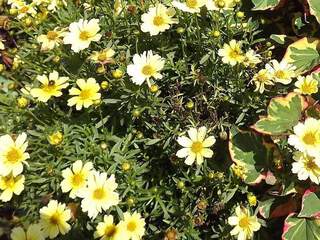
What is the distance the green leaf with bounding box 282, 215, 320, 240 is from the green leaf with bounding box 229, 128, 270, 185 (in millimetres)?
230

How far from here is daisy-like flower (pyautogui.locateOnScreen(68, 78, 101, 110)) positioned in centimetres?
240

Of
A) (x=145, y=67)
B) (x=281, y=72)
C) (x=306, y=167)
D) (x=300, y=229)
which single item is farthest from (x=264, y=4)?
(x=300, y=229)

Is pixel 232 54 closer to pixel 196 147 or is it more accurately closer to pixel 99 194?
pixel 196 147

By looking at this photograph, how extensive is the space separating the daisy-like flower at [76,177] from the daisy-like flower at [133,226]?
8.9 inches

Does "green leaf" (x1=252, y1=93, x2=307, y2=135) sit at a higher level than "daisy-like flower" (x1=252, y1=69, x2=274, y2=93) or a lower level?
lower

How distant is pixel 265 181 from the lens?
2383 millimetres

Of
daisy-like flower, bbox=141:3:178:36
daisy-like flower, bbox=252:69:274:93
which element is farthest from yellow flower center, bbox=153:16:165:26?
daisy-like flower, bbox=252:69:274:93

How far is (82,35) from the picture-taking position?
256cm

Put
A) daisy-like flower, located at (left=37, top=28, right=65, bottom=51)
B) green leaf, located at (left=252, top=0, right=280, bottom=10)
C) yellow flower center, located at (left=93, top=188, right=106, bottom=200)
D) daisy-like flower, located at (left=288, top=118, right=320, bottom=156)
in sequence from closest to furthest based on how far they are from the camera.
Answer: daisy-like flower, located at (left=288, top=118, right=320, bottom=156)
yellow flower center, located at (left=93, top=188, right=106, bottom=200)
daisy-like flower, located at (left=37, top=28, right=65, bottom=51)
green leaf, located at (left=252, top=0, right=280, bottom=10)

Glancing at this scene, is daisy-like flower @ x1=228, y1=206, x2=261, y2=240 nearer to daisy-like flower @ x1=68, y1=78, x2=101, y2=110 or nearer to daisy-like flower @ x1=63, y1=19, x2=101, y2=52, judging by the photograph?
daisy-like flower @ x1=68, y1=78, x2=101, y2=110

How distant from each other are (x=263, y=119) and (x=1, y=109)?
1.33 metres

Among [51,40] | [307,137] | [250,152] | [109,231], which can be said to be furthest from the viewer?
[51,40]

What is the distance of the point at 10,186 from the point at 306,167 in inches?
49.6

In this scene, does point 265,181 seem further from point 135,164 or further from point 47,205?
point 47,205
